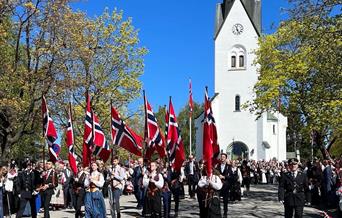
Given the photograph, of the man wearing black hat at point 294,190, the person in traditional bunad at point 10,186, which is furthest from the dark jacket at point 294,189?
the person in traditional bunad at point 10,186

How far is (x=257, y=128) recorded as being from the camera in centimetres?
6569

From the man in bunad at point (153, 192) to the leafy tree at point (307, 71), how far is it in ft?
22.4

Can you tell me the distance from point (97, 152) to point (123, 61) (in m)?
19.3

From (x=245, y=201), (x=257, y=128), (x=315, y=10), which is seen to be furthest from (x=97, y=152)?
(x=257, y=128)

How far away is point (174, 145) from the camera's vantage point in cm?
1727

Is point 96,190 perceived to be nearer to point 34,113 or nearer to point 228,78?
point 34,113

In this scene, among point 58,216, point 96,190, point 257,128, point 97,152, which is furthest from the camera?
point 257,128

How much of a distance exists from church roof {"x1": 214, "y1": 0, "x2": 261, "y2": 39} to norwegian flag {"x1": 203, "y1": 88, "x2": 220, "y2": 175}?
54730mm

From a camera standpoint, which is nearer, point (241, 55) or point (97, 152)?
point (97, 152)

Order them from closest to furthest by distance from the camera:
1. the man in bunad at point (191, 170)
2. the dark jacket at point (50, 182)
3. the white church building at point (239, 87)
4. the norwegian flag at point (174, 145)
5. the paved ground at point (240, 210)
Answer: the norwegian flag at point (174, 145) → the dark jacket at point (50, 182) → the paved ground at point (240, 210) → the man in bunad at point (191, 170) → the white church building at point (239, 87)

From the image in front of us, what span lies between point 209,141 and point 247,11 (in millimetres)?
56218

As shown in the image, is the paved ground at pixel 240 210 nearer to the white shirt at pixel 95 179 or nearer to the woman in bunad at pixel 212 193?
the white shirt at pixel 95 179

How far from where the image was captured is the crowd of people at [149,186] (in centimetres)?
1477

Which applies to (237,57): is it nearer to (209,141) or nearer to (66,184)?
(66,184)
